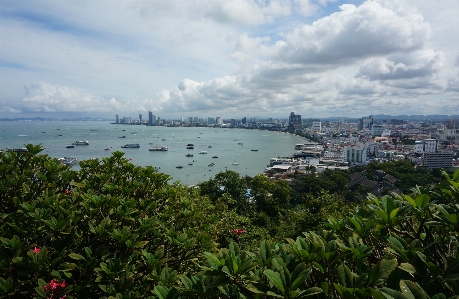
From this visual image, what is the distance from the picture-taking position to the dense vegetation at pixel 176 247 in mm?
920

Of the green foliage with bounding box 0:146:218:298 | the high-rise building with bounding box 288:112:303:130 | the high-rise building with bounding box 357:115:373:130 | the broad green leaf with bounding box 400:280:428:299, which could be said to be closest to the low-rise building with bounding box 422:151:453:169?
the green foliage with bounding box 0:146:218:298

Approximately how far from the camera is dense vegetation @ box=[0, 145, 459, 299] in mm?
920

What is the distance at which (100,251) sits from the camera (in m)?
1.60

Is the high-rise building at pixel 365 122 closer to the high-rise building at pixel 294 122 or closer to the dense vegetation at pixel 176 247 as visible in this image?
the high-rise building at pixel 294 122

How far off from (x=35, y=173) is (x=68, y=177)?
0.84ft

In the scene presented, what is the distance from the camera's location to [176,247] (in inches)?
70.8

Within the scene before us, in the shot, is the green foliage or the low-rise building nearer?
the green foliage

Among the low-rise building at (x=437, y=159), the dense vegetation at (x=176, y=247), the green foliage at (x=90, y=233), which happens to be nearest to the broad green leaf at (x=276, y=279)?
the dense vegetation at (x=176, y=247)

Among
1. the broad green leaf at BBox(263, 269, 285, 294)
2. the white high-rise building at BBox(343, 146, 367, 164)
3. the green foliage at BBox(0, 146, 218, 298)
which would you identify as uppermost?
the broad green leaf at BBox(263, 269, 285, 294)

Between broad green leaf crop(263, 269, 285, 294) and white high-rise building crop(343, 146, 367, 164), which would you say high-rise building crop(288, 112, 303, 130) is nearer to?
white high-rise building crop(343, 146, 367, 164)


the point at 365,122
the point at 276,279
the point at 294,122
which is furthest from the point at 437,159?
the point at 365,122

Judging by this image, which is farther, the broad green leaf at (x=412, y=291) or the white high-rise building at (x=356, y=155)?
the white high-rise building at (x=356, y=155)

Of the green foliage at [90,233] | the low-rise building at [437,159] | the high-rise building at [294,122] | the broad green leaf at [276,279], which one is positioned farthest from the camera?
the high-rise building at [294,122]

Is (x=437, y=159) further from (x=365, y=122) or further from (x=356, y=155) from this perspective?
(x=365, y=122)
